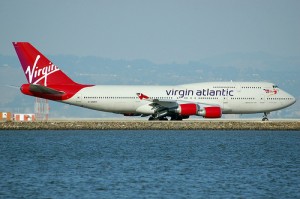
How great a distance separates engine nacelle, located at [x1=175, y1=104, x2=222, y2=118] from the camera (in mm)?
87938

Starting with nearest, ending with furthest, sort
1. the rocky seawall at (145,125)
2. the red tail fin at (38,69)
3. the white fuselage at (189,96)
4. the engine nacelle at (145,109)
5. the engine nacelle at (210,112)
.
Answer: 1. the engine nacelle at (210,112)
2. the rocky seawall at (145,125)
3. the white fuselage at (189,96)
4. the engine nacelle at (145,109)
5. the red tail fin at (38,69)

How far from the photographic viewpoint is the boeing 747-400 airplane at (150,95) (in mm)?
89000

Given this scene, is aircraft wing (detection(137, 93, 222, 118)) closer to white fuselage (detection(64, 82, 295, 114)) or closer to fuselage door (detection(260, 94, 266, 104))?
white fuselage (detection(64, 82, 295, 114))

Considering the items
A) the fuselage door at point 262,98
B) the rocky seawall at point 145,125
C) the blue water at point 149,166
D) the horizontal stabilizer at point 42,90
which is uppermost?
the horizontal stabilizer at point 42,90

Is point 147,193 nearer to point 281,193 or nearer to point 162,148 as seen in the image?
point 281,193

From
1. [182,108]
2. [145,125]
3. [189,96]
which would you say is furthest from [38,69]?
[189,96]

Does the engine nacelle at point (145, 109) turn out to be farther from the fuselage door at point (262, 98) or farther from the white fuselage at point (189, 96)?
the fuselage door at point (262, 98)

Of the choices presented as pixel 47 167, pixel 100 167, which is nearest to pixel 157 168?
pixel 100 167

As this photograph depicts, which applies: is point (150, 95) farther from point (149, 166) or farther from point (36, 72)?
point (149, 166)

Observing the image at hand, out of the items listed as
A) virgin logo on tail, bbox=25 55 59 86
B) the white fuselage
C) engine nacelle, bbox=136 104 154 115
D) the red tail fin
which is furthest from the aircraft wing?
virgin logo on tail, bbox=25 55 59 86

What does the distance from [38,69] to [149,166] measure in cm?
4225

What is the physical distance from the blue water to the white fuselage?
395 inches

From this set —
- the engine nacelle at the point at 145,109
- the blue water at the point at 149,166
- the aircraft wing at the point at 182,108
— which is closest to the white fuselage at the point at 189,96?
the engine nacelle at the point at 145,109

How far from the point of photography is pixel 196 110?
88.2m
